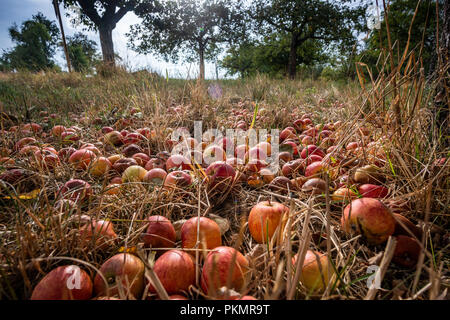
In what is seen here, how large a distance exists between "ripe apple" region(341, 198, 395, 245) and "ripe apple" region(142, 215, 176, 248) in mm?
740

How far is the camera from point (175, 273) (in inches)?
29.3

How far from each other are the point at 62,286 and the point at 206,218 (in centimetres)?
52

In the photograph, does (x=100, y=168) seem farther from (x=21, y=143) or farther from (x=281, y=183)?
(x=281, y=183)

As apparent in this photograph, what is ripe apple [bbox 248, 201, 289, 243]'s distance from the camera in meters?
1.00

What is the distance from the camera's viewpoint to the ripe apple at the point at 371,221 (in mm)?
923

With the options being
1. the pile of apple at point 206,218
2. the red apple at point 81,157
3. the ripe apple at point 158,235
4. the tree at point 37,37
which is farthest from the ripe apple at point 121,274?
the tree at point 37,37

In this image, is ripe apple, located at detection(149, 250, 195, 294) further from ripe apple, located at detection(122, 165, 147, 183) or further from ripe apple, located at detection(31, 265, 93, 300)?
ripe apple, located at detection(122, 165, 147, 183)

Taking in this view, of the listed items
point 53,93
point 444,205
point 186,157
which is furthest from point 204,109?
point 53,93

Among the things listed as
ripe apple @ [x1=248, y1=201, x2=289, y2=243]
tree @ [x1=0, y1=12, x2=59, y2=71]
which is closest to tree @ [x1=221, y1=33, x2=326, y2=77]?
ripe apple @ [x1=248, y1=201, x2=289, y2=243]

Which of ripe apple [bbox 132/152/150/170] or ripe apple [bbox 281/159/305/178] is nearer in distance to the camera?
ripe apple [bbox 281/159/305/178]
